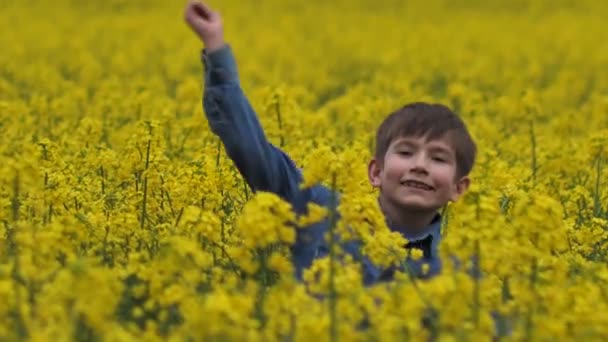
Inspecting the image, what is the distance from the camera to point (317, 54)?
17969 millimetres

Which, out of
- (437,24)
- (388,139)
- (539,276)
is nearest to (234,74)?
(388,139)

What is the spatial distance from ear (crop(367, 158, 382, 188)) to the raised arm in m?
0.38

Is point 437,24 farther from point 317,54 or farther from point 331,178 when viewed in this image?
point 331,178

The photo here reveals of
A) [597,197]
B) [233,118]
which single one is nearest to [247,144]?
[233,118]

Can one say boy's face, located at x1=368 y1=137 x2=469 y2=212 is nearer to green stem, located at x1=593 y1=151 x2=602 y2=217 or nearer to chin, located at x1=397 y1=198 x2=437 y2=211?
chin, located at x1=397 y1=198 x2=437 y2=211

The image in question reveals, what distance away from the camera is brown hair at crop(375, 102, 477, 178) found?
15.9ft

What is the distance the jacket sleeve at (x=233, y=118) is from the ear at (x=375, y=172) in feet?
1.30

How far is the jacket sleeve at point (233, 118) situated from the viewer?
15.4 ft

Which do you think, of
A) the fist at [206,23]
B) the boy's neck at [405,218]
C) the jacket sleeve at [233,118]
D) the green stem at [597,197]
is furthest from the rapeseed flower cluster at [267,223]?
the fist at [206,23]

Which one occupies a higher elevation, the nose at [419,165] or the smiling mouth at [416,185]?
Result: the nose at [419,165]

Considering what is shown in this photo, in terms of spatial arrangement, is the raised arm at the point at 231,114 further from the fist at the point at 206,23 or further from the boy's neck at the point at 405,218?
the boy's neck at the point at 405,218

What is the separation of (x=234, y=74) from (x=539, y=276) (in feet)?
3.87

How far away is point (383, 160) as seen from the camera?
4945 millimetres

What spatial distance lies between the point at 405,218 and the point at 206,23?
0.93 metres
